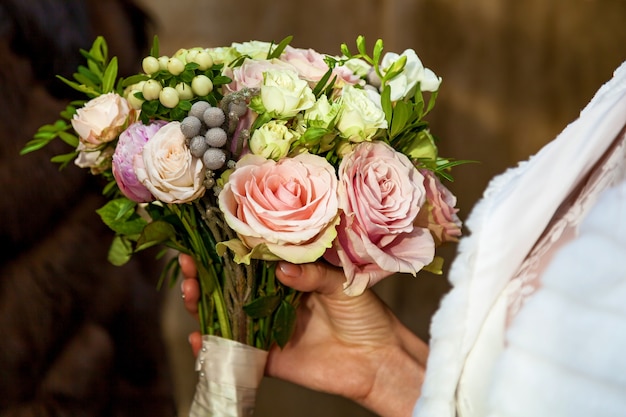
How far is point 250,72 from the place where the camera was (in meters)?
0.70

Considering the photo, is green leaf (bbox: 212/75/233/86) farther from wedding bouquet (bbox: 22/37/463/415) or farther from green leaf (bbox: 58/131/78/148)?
green leaf (bbox: 58/131/78/148)

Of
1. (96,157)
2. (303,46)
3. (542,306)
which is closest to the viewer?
(542,306)

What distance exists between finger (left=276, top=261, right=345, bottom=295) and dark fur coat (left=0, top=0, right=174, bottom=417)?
492 millimetres

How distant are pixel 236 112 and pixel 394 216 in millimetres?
193

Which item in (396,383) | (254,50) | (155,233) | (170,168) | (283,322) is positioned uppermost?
(254,50)

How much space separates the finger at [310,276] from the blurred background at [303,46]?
493 millimetres

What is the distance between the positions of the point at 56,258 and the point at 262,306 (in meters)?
0.50

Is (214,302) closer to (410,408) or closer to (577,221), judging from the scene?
(410,408)

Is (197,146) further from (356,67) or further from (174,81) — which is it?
(356,67)

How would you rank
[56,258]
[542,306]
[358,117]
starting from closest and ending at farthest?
[542,306]
[358,117]
[56,258]

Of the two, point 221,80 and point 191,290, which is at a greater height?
point 221,80

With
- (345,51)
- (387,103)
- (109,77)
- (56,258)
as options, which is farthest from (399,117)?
(56,258)

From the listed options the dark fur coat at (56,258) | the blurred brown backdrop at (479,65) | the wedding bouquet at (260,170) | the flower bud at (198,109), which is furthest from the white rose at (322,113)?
the blurred brown backdrop at (479,65)

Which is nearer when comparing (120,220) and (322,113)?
(322,113)
